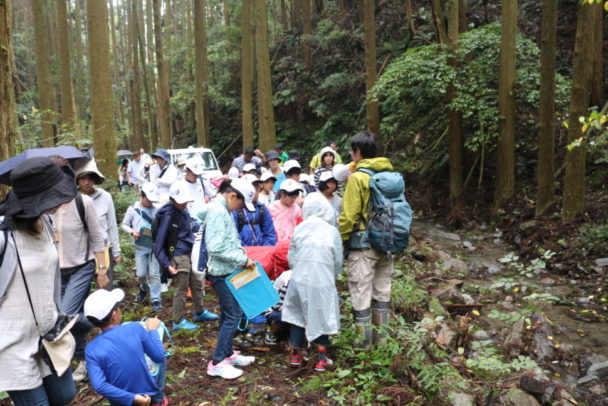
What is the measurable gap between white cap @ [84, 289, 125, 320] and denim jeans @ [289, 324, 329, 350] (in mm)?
1921

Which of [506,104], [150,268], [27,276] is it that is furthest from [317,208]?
[506,104]

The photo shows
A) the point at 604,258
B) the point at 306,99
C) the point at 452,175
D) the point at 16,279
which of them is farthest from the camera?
the point at 306,99

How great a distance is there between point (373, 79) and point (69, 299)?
10.5 m

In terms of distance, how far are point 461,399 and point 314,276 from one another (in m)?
1.75

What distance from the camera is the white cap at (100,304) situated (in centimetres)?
297

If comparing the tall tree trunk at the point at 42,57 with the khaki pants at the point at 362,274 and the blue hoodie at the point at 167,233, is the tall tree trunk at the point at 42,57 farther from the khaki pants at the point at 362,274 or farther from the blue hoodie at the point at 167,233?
the khaki pants at the point at 362,274

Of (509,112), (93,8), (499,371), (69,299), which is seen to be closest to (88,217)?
(69,299)

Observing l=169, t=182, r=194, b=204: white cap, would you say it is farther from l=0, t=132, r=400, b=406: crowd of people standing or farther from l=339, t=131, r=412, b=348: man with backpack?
l=339, t=131, r=412, b=348: man with backpack

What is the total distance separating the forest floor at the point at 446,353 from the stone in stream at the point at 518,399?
1 centimetres

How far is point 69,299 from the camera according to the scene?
4258 mm

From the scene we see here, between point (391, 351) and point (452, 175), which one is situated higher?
point (452, 175)

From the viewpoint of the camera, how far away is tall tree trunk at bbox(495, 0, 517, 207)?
10.7 metres

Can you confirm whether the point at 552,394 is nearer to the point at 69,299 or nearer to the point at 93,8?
the point at 69,299

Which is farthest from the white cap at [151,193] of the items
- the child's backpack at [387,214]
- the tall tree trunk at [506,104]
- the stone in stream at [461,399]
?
the tall tree trunk at [506,104]
